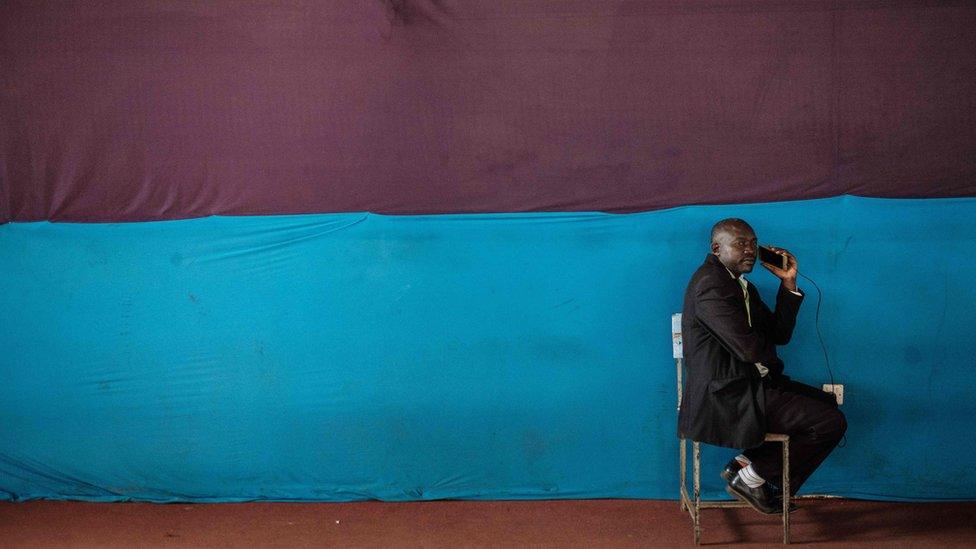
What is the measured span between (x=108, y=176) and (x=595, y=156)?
2.32 meters

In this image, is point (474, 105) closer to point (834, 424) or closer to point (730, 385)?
point (730, 385)

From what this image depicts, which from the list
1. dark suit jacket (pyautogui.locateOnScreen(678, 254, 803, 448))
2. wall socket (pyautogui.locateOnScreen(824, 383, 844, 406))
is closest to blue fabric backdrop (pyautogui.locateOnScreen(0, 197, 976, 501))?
wall socket (pyautogui.locateOnScreen(824, 383, 844, 406))

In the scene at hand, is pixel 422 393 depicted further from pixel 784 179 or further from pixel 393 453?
pixel 784 179

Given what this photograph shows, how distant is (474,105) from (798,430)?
201 cm

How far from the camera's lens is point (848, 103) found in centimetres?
380

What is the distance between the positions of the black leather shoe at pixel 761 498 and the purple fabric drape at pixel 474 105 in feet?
4.22

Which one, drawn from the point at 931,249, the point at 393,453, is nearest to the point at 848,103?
the point at 931,249

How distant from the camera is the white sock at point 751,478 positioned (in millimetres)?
3447

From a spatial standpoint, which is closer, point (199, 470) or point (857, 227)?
point (857, 227)

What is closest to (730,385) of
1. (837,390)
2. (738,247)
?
(738,247)

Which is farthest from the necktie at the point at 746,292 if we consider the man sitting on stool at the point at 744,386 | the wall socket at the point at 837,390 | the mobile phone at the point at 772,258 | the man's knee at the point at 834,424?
the wall socket at the point at 837,390

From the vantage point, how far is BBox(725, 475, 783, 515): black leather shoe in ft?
11.3

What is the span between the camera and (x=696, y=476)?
3469mm

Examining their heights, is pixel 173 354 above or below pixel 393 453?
above
